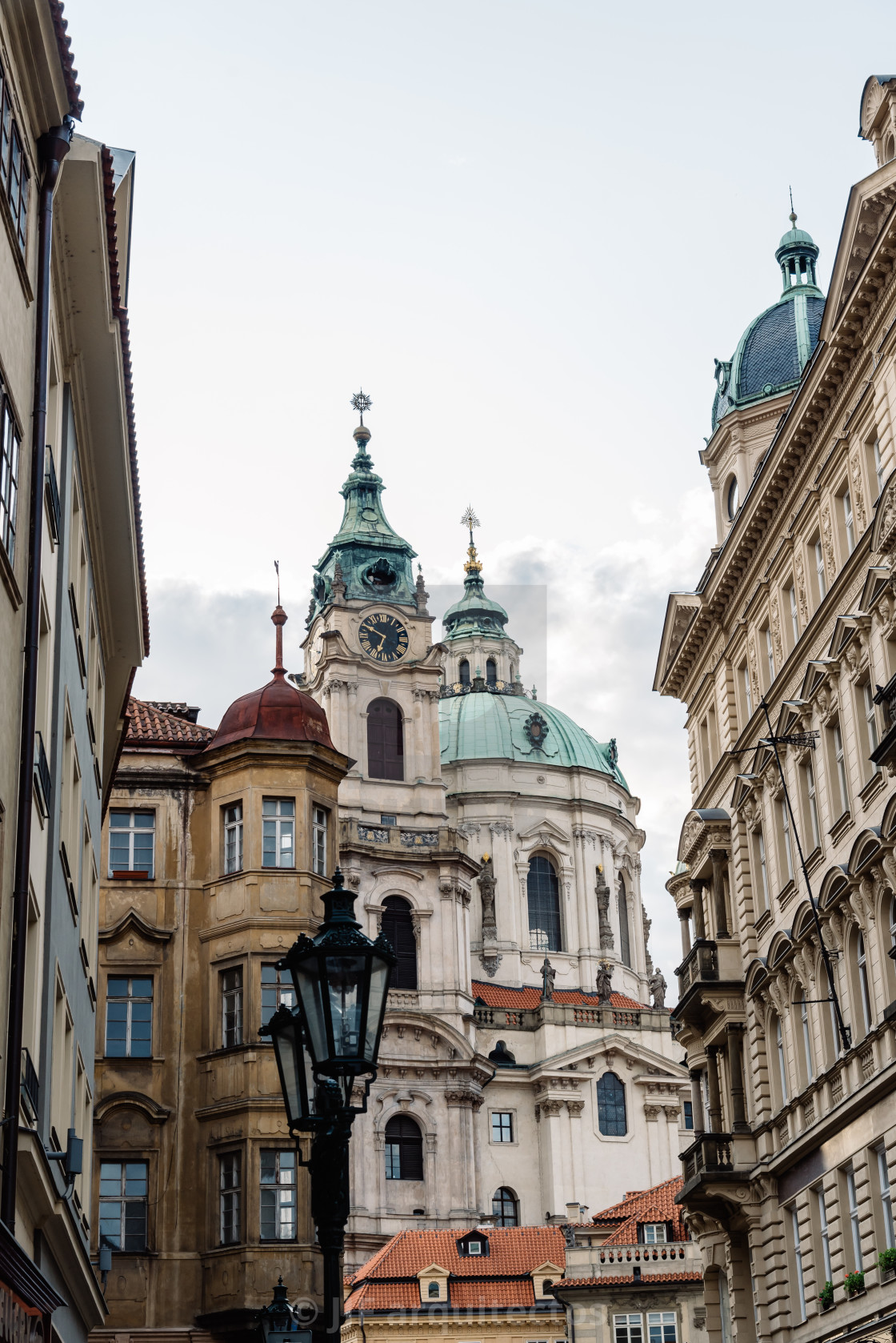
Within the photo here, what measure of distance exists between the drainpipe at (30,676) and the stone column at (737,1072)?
23.7m

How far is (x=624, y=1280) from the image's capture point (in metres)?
61.1

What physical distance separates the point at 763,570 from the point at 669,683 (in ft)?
25.9

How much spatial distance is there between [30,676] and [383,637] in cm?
7087

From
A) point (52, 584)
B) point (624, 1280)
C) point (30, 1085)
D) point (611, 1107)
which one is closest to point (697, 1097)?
point (624, 1280)

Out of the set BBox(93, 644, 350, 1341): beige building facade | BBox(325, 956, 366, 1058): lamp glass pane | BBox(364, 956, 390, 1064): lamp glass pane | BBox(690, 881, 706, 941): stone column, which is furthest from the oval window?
BBox(325, 956, 366, 1058): lamp glass pane

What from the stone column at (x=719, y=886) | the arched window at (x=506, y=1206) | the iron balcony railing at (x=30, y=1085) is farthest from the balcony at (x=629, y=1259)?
the iron balcony railing at (x=30, y=1085)

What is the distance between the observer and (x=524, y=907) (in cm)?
9712

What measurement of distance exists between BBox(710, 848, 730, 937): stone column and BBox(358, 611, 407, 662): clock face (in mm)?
47760

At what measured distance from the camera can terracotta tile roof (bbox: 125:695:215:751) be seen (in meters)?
40.2

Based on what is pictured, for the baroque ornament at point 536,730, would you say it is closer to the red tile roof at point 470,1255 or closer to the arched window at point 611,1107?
the arched window at point 611,1107

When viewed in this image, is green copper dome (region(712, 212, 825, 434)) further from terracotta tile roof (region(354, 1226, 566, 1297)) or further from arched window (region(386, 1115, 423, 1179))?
arched window (region(386, 1115, 423, 1179))

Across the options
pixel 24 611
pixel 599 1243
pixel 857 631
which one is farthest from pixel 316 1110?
pixel 599 1243

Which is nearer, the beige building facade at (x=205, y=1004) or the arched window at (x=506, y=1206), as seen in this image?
the beige building facade at (x=205, y=1004)

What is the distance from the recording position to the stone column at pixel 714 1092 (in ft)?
130
